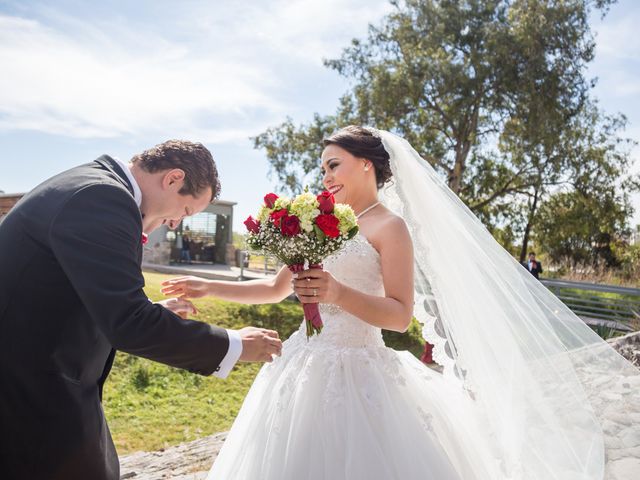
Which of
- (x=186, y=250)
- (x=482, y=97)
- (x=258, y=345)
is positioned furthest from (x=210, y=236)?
(x=258, y=345)

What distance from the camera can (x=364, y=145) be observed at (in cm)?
336

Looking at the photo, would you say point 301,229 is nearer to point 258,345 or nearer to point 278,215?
point 278,215

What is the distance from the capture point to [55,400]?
1.95 m

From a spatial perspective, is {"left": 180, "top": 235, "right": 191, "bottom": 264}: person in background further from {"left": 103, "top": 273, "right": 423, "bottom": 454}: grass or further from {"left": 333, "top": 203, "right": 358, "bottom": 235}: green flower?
{"left": 333, "top": 203, "right": 358, "bottom": 235}: green flower

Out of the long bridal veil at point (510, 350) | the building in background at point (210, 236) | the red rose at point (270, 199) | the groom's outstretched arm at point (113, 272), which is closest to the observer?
the groom's outstretched arm at point (113, 272)

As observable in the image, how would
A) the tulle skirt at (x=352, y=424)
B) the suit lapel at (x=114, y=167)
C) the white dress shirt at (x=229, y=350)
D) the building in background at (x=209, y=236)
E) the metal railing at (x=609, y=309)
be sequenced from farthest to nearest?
the building in background at (x=209, y=236), the metal railing at (x=609, y=309), the tulle skirt at (x=352, y=424), the suit lapel at (x=114, y=167), the white dress shirt at (x=229, y=350)

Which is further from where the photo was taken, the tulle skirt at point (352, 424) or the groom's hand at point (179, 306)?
the groom's hand at point (179, 306)

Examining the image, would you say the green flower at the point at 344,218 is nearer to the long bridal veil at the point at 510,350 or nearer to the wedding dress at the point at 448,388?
the wedding dress at the point at 448,388

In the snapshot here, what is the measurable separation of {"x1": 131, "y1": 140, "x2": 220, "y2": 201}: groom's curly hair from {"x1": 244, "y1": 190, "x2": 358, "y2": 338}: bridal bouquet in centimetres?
34

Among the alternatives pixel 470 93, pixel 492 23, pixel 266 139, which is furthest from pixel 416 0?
pixel 266 139

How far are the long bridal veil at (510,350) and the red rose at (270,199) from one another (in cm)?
97

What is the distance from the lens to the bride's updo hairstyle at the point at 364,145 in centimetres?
334

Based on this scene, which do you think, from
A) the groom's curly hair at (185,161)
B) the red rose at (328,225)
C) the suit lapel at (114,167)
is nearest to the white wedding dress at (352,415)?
the red rose at (328,225)

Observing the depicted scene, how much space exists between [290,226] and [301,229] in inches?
2.2
